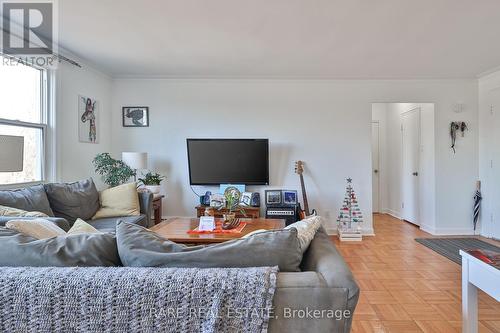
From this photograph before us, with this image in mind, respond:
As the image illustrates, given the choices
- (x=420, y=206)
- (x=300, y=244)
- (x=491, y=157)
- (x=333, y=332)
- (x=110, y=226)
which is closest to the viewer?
(x=333, y=332)

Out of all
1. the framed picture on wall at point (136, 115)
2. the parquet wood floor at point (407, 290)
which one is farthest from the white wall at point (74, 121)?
the parquet wood floor at point (407, 290)

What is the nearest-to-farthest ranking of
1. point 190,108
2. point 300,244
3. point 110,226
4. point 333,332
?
point 333,332, point 300,244, point 110,226, point 190,108

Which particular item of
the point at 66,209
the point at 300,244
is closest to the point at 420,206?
the point at 300,244

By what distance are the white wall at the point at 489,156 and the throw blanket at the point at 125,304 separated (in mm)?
4592

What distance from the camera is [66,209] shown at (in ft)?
9.67

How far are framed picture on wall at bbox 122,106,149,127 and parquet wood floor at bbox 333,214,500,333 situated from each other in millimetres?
3258

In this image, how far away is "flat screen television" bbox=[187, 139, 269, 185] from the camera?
4.22 meters

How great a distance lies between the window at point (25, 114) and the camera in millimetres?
2805

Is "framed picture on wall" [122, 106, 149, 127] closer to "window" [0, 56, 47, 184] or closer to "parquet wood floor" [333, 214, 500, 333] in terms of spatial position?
"window" [0, 56, 47, 184]

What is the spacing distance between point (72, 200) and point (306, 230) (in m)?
2.59

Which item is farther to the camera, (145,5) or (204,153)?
(204,153)

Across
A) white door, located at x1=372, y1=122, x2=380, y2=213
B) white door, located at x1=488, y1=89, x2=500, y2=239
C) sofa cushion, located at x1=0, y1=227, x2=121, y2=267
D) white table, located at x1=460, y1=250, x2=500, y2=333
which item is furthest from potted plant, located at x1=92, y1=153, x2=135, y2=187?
white door, located at x1=488, y1=89, x2=500, y2=239

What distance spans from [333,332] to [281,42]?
2.77 metres

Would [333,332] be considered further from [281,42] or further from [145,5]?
[281,42]
